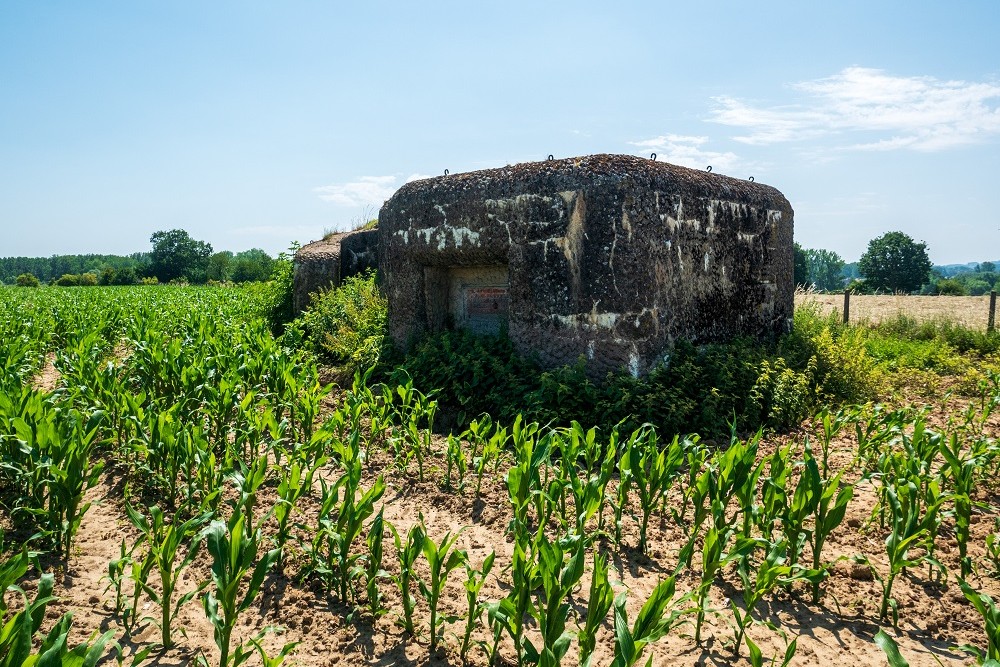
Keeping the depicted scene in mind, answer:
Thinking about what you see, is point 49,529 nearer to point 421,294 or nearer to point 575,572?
point 575,572

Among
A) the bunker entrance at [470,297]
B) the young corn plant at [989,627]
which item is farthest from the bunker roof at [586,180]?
the young corn plant at [989,627]

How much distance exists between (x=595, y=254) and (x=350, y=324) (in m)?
3.96

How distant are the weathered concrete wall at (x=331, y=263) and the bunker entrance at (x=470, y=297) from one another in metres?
3.26

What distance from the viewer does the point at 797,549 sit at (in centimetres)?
348

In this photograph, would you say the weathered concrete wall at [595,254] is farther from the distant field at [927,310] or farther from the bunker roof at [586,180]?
the distant field at [927,310]

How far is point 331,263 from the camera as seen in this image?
1104 centimetres

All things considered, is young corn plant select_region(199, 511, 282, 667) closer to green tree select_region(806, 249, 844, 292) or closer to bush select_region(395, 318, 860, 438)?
bush select_region(395, 318, 860, 438)

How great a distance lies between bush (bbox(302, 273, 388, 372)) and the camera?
8.17 m

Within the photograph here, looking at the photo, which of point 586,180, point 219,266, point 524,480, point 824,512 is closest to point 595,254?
point 586,180

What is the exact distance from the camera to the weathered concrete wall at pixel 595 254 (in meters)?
6.39

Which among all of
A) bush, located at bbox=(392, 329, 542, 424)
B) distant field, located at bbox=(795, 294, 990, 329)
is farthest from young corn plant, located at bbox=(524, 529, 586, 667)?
distant field, located at bbox=(795, 294, 990, 329)

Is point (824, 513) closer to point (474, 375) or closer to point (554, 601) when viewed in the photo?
point (554, 601)

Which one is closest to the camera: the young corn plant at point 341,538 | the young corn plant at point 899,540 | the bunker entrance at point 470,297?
the young corn plant at point 899,540

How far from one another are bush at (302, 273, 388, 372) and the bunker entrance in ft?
2.92
